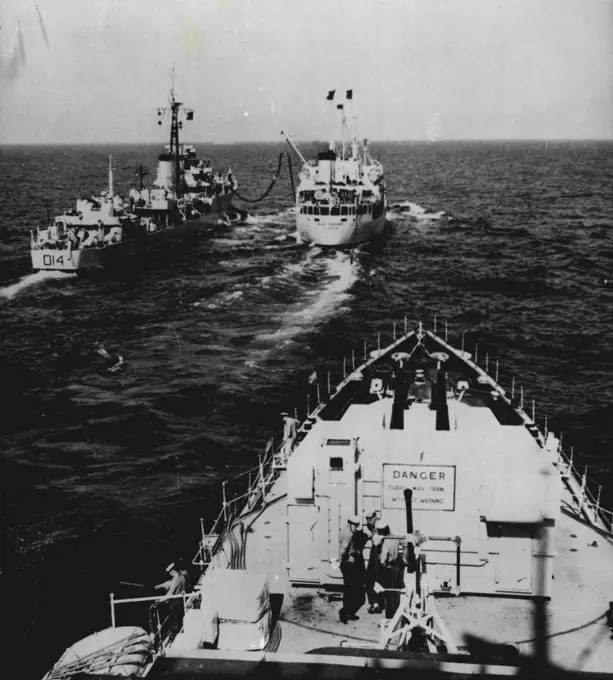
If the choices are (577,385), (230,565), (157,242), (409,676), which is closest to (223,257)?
(157,242)

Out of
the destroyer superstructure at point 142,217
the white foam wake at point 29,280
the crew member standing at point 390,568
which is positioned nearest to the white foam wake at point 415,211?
the destroyer superstructure at point 142,217

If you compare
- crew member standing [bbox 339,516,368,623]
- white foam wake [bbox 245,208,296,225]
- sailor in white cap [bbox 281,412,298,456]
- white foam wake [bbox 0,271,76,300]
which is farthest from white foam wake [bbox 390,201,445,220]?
crew member standing [bbox 339,516,368,623]

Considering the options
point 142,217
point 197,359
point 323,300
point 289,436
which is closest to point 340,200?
point 142,217

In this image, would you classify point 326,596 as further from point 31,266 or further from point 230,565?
point 31,266

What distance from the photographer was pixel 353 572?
12.0 m

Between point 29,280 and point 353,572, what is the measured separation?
Answer: 182ft

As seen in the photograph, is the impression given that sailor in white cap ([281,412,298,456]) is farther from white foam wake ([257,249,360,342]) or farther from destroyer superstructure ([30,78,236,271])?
destroyer superstructure ([30,78,236,271])

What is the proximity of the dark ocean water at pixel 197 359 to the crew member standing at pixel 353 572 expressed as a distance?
8.13 m

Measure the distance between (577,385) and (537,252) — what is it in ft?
125

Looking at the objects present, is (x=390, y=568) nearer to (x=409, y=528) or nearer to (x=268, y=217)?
(x=409, y=528)

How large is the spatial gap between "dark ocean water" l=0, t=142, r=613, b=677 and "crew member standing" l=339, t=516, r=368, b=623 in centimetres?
813

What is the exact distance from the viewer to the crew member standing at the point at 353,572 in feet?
39.2

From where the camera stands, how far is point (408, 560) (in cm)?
1113

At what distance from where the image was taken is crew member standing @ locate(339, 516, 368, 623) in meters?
11.9
